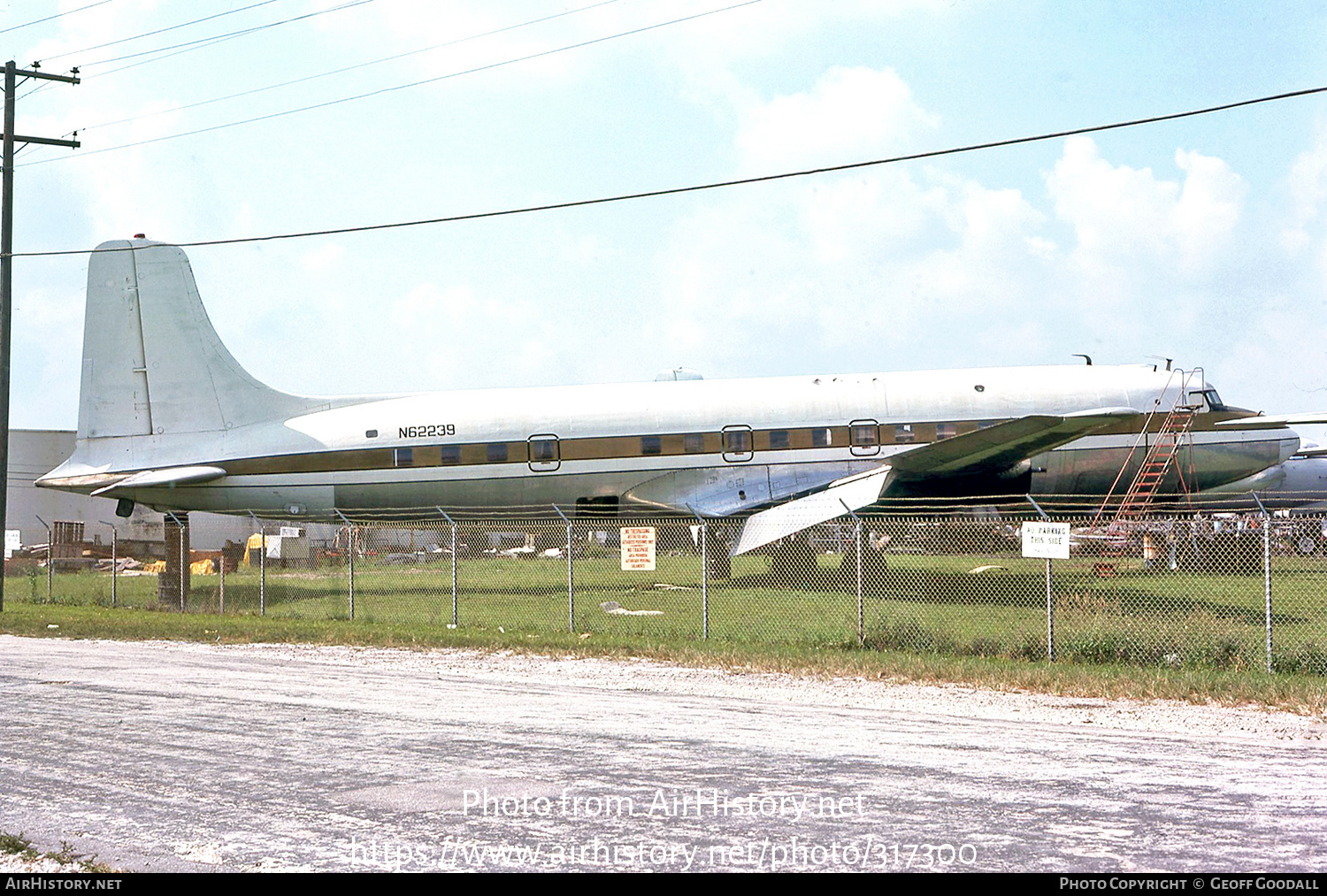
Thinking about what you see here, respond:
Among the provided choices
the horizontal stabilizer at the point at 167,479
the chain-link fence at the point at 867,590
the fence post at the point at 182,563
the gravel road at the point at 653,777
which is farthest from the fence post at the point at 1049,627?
the horizontal stabilizer at the point at 167,479

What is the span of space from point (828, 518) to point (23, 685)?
1397 cm

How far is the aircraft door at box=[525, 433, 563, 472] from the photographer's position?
29.0 metres

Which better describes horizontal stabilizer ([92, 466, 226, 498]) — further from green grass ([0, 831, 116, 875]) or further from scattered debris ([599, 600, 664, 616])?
green grass ([0, 831, 116, 875])

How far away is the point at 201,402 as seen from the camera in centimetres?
2923

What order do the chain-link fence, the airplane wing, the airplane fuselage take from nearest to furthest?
the chain-link fence
the airplane wing
the airplane fuselage

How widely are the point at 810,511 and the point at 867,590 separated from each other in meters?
4.44

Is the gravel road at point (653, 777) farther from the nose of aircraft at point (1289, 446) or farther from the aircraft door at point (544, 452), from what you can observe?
the nose of aircraft at point (1289, 446)

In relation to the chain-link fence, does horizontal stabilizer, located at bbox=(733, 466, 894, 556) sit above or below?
above

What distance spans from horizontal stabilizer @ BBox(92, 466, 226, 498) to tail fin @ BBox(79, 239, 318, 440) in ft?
4.30

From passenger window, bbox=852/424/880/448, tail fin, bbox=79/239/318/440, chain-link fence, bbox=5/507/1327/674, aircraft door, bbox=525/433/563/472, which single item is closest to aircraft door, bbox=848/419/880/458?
passenger window, bbox=852/424/880/448

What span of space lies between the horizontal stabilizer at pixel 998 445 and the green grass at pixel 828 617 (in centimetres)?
250

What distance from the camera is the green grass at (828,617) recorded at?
15320 mm

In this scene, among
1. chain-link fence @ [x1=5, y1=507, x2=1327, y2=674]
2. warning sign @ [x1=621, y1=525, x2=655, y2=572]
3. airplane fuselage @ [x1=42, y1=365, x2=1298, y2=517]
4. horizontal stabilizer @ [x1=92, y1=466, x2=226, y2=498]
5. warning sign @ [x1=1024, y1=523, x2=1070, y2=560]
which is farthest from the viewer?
airplane fuselage @ [x1=42, y1=365, x2=1298, y2=517]
